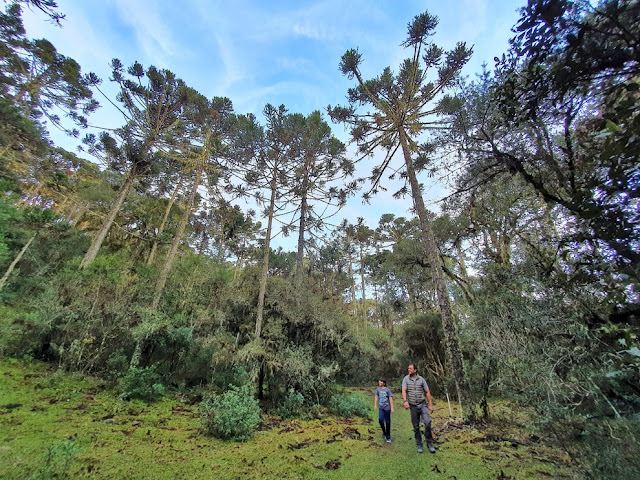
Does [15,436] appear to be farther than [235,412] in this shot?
No

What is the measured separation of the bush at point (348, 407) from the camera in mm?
8391

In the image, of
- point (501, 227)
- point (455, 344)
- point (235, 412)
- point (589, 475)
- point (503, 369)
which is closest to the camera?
point (589, 475)

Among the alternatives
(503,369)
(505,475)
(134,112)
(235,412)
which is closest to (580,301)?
(503,369)

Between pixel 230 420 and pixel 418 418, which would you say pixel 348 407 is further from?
pixel 230 420

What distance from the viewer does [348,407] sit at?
8.45m

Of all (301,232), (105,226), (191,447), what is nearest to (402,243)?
(301,232)

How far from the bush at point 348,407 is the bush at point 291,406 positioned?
4.60 feet

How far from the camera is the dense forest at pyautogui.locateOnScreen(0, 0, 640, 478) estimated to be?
2355mm

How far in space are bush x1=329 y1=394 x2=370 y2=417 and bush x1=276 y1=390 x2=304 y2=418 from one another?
140cm

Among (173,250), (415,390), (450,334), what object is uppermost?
(173,250)

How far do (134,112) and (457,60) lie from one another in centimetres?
1391

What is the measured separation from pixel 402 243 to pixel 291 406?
895cm

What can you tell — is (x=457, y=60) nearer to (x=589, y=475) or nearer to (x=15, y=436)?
(x=589, y=475)

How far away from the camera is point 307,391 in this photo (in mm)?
8406
